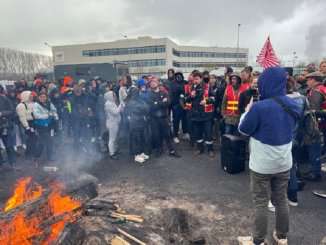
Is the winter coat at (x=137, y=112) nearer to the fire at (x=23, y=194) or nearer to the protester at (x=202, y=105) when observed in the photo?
the protester at (x=202, y=105)

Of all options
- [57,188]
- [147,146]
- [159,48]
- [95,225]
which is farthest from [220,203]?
[159,48]

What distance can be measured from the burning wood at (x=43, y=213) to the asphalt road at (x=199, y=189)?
119 cm

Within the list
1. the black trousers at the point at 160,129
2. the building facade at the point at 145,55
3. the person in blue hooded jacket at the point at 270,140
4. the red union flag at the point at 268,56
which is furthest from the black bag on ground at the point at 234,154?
the building facade at the point at 145,55

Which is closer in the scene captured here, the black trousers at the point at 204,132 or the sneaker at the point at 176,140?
the black trousers at the point at 204,132

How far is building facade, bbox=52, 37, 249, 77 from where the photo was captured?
70.7 metres

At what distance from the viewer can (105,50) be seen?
7525 cm

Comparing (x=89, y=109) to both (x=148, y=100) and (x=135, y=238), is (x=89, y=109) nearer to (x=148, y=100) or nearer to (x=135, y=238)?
(x=148, y=100)

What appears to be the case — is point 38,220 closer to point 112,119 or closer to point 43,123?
point 43,123

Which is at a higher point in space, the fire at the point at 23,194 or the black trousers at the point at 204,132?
the black trousers at the point at 204,132

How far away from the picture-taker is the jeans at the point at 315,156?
222 inches

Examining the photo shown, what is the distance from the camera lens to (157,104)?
7.69 m

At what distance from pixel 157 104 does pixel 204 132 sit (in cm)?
166

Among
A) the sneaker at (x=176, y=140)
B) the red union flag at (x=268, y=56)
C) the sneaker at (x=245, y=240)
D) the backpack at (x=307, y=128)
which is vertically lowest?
the sneaker at (x=245, y=240)

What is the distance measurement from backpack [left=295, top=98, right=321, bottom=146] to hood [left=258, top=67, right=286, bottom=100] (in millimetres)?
1861
